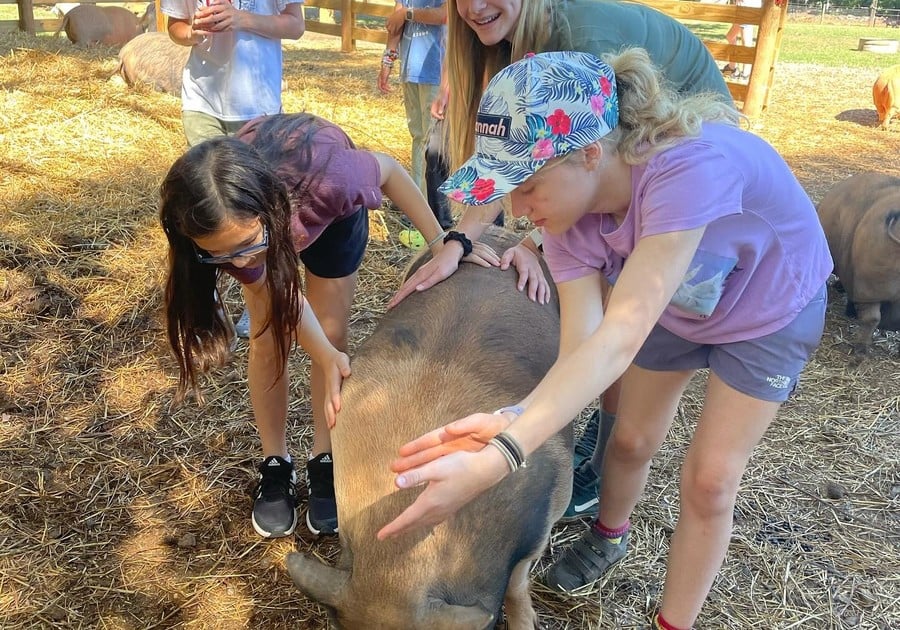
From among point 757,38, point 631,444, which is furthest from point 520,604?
point 757,38

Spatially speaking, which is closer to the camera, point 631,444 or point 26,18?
point 631,444

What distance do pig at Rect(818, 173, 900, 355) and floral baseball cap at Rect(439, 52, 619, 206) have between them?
3970mm

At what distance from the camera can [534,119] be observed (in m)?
1.78

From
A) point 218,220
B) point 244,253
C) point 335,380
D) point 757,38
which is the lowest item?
point 335,380

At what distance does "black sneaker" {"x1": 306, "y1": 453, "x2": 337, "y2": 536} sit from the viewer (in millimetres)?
3160

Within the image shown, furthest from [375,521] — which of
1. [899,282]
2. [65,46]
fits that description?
[65,46]

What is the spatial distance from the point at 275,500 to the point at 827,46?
2270 cm

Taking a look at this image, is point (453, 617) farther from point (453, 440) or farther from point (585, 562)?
point (585, 562)

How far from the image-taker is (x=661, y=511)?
3402 mm

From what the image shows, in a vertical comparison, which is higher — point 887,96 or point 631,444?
point 887,96

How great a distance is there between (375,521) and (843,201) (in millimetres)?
4918

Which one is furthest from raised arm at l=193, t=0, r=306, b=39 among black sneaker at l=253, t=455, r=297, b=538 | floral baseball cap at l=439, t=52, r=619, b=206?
floral baseball cap at l=439, t=52, r=619, b=206

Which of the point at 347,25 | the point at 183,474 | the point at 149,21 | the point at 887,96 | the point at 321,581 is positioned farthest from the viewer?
the point at 149,21

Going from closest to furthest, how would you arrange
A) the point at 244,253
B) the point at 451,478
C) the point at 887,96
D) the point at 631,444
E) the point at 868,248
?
the point at 451,478
the point at 244,253
the point at 631,444
the point at 868,248
the point at 887,96
